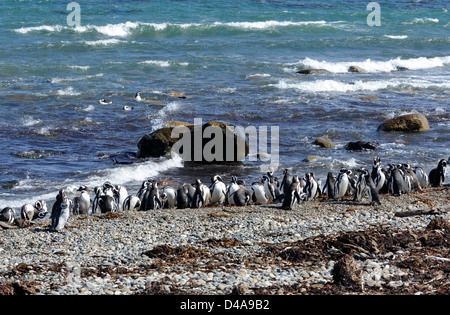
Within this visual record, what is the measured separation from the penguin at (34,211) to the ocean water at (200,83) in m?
1.35

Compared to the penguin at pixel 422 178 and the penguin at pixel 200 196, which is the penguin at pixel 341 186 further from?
the penguin at pixel 200 196

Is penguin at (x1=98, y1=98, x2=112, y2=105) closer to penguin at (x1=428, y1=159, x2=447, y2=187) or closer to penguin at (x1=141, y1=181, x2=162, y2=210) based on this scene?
penguin at (x1=141, y1=181, x2=162, y2=210)

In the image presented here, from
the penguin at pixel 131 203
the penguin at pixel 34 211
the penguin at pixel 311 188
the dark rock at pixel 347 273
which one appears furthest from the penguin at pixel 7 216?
the dark rock at pixel 347 273

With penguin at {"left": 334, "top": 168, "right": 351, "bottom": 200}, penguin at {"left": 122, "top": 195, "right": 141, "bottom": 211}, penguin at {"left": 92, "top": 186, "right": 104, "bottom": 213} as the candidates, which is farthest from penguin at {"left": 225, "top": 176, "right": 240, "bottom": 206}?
penguin at {"left": 92, "top": 186, "right": 104, "bottom": 213}

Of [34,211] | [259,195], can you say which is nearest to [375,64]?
[259,195]

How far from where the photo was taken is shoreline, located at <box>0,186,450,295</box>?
902 cm

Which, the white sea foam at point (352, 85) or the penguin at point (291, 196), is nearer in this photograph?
the penguin at point (291, 196)

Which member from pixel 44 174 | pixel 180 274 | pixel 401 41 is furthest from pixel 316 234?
pixel 401 41

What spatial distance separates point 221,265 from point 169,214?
143 inches

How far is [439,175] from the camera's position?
1630cm

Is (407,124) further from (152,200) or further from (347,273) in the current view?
(347,273)

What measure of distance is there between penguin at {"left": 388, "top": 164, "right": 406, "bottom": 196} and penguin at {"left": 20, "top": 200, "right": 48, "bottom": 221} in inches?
317

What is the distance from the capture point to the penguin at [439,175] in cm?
1623
